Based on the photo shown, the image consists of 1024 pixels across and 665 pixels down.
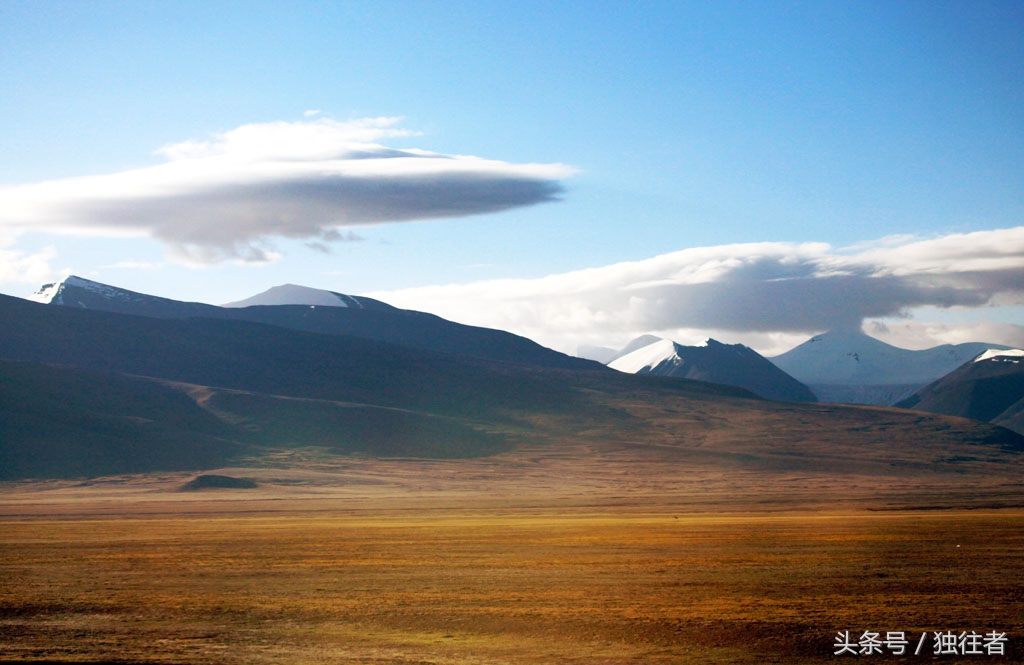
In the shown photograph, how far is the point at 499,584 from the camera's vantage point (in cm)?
3844

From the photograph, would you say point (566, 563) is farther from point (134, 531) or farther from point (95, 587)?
point (134, 531)

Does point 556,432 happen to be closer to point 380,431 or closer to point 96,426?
point 380,431

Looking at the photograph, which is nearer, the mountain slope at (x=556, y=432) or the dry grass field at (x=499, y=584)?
the dry grass field at (x=499, y=584)

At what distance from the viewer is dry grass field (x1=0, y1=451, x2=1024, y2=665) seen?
27703 millimetres

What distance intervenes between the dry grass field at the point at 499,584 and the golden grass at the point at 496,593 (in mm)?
129

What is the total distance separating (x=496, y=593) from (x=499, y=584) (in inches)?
85.4

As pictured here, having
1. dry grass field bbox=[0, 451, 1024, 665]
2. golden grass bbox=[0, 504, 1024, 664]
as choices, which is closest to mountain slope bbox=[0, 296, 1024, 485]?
dry grass field bbox=[0, 451, 1024, 665]

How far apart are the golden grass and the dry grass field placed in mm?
129

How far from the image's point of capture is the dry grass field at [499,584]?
27.7 meters

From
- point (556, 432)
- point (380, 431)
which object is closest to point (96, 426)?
point (380, 431)

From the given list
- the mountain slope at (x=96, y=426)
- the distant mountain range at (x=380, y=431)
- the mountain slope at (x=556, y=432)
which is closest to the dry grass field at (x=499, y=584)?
the mountain slope at (x=96, y=426)

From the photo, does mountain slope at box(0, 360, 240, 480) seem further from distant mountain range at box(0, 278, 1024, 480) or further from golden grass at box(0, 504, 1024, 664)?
golden grass at box(0, 504, 1024, 664)

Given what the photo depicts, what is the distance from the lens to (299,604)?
1351 inches

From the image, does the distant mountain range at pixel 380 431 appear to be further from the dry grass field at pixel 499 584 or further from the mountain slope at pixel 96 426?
the dry grass field at pixel 499 584
